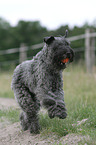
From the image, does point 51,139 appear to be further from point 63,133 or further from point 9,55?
point 9,55

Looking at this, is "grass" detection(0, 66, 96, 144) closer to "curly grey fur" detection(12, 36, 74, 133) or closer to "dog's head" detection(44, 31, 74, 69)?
"curly grey fur" detection(12, 36, 74, 133)

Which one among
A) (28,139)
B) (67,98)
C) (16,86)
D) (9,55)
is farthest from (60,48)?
(9,55)

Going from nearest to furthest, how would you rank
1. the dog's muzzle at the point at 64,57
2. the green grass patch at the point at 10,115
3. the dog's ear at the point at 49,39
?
the dog's muzzle at the point at 64,57 < the dog's ear at the point at 49,39 < the green grass patch at the point at 10,115

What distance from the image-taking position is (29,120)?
12.1ft

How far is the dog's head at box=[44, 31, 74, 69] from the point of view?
303 centimetres

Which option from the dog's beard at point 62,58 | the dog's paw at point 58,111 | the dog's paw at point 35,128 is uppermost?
the dog's beard at point 62,58

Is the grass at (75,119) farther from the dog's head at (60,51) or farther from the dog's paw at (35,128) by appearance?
the dog's head at (60,51)

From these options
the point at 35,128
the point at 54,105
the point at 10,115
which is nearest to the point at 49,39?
the point at 54,105

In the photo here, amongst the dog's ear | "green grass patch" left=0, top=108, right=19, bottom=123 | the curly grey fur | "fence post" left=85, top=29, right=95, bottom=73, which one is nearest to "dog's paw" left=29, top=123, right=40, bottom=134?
the curly grey fur

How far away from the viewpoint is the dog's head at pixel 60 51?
3.03m

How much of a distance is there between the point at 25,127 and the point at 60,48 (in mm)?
1604

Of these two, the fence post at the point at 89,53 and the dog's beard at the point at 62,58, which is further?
the fence post at the point at 89,53

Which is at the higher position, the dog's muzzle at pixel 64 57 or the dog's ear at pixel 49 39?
the dog's ear at pixel 49 39

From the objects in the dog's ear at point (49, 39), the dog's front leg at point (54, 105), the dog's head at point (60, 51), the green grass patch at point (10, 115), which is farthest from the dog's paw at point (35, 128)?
the dog's ear at point (49, 39)
